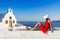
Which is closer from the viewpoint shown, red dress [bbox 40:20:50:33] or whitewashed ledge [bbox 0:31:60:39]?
whitewashed ledge [bbox 0:31:60:39]

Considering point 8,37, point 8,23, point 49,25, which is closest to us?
point 8,37

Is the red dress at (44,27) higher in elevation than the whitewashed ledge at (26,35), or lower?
higher

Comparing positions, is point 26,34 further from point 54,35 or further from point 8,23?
point 8,23

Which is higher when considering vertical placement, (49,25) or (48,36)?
(49,25)

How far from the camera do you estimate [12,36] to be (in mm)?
6078

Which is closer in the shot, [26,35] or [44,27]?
[26,35]

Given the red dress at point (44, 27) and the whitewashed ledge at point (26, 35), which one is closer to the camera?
the whitewashed ledge at point (26, 35)

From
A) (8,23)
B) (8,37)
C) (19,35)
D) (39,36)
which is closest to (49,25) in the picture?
(39,36)

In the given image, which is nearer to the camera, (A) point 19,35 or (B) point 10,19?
(A) point 19,35

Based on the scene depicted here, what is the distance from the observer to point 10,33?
6074 millimetres

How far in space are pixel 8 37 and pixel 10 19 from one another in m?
24.1

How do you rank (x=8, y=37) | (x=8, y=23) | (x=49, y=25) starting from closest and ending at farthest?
(x=8, y=37) < (x=49, y=25) < (x=8, y=23)

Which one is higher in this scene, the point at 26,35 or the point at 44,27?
the point at 44,27

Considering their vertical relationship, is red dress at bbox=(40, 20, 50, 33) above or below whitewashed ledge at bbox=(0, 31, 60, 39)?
above
